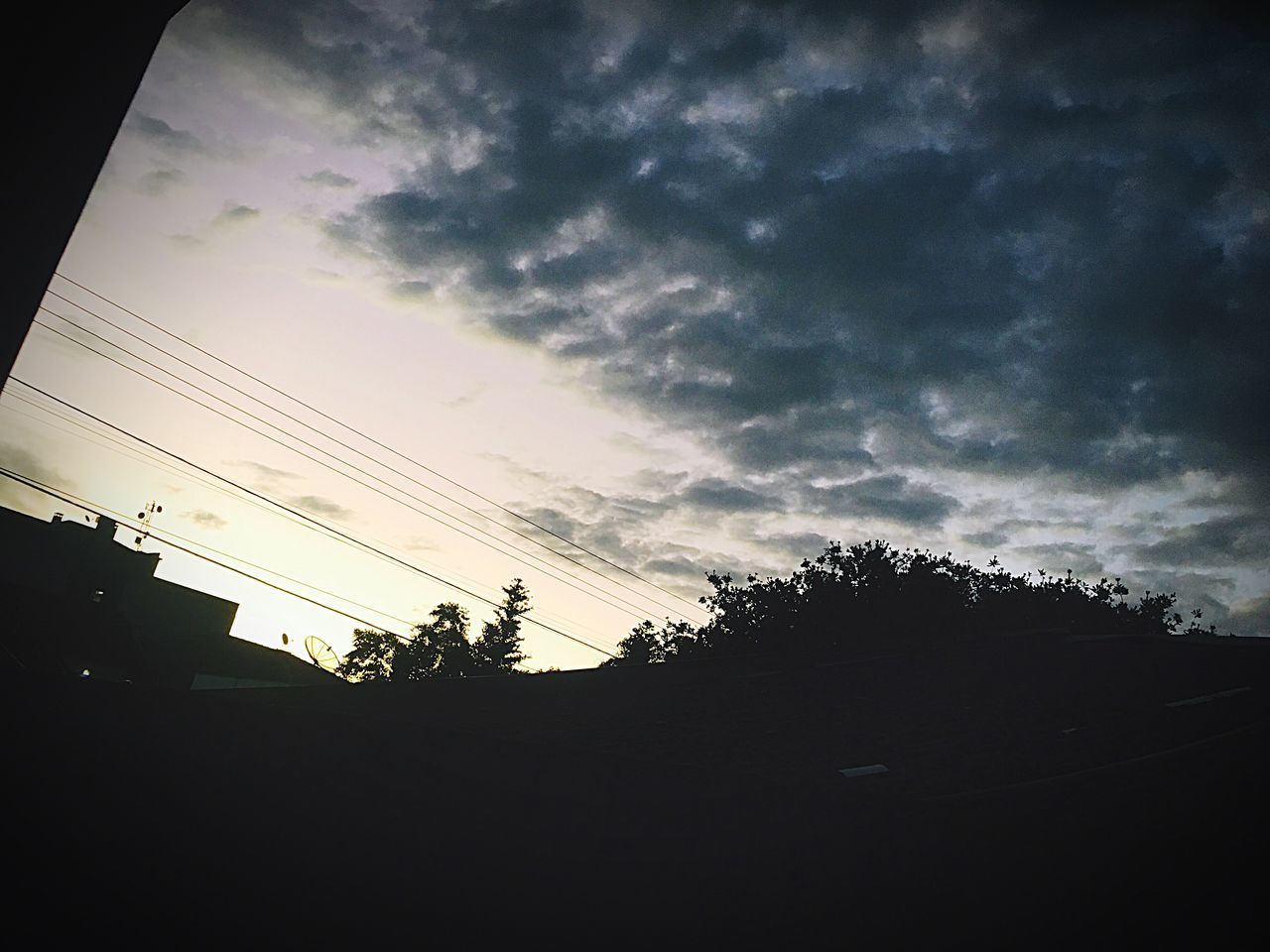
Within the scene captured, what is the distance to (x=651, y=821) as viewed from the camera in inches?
225

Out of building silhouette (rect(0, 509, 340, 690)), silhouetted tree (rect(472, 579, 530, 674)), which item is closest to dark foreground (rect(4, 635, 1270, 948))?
building silhouette (rect(0, 509, 340, 690))

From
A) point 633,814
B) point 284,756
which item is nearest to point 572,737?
point 633,814

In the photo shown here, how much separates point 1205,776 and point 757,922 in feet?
16.6

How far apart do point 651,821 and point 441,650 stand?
9594 centimetres

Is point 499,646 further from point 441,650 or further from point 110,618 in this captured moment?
point 110,618

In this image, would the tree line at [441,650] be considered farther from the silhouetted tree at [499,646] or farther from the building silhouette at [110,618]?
the building silhouette at [110,618]

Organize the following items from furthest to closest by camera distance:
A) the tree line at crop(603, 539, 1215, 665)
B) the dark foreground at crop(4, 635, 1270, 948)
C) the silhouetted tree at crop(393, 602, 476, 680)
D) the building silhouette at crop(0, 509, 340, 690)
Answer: the silhouetted tree at crop(393, 602, 476, 680) → the tree line at crop(603, 539, 1215, 665) → the building silhouette at crop(0, 509, 340, 690) → the dark foreground at crop(4, 635, 1270, 948)

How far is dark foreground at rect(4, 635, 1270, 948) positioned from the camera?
3789mm

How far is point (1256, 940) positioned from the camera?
19.6 feet

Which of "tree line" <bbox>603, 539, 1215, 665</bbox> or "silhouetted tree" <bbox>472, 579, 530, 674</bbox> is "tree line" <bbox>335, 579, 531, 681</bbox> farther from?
→ "tree line" <bbox>603, 539, 1215, 665</bbox>

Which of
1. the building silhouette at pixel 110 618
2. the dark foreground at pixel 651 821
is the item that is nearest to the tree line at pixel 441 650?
the building silhouette at pixel 110 618

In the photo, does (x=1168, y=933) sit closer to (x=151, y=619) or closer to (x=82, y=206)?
(x=82, y=206)

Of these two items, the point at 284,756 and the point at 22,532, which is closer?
the point at 284,756

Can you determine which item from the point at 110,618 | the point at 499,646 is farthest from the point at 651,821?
the point at 499,646
